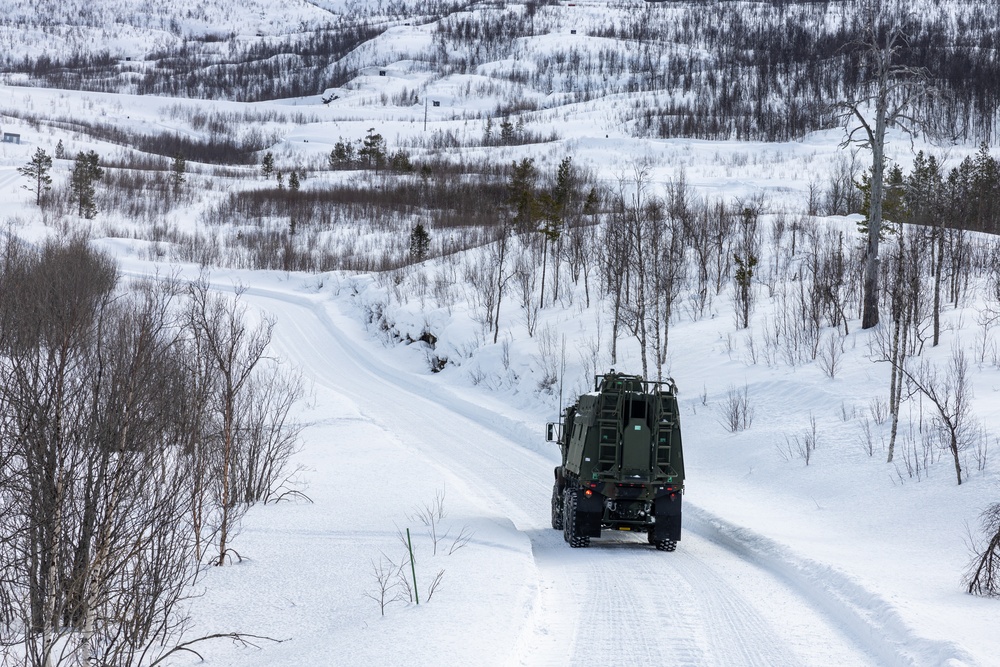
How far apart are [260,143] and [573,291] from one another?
134 m

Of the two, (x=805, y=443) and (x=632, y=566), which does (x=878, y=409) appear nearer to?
(x=805, y=443)

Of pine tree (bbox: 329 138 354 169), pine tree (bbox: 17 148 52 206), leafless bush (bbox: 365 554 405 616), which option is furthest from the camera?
pine tree (bbox: 329 138 354 169)

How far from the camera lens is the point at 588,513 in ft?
44.2

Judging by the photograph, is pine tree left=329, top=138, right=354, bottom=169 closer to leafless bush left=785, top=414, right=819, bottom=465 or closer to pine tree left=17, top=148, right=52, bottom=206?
pine tree left=17, top=148, right=52, bottom=206

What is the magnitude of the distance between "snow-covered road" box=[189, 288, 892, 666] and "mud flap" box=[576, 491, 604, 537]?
14.6 inches

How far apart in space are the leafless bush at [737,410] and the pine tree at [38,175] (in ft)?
300

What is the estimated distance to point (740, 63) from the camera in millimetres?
179375

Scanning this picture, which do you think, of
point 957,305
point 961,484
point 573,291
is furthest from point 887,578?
point 573,291

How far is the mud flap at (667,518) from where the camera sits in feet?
43.7

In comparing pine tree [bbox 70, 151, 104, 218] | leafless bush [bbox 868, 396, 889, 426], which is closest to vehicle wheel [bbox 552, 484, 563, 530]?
leafless bush [bbox 868, 396, 889, 426]

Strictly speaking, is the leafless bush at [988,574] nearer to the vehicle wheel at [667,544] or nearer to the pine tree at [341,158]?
the vehicle wheel at [667,544]

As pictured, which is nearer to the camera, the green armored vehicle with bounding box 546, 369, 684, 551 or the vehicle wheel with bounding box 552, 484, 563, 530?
the green armored vehicle with bounding box 546, 369, 684, 551

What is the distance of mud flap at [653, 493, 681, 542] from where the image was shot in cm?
1332

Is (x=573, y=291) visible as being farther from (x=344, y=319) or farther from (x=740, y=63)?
(x=740, y=63)
